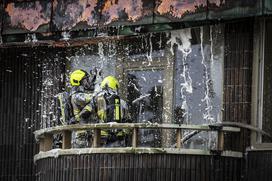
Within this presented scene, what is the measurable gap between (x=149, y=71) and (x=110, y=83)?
5.53 feet

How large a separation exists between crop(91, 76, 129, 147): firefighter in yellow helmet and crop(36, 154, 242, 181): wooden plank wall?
868 mm

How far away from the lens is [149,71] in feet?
87.4

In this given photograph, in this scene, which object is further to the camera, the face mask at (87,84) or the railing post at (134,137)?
the face mask at (87,84)

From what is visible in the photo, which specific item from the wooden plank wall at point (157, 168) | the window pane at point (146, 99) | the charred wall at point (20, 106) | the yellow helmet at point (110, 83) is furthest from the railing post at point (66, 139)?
the charred wall at point (20, 106)

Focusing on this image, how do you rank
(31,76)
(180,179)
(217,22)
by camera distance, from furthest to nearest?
(31,76) → (217,22) → (180,179)

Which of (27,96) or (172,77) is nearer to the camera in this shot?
(172,77)

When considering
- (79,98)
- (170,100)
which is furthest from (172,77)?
(79,98)

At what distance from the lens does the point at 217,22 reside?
25.3 meters

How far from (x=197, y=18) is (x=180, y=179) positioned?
3.55 metres

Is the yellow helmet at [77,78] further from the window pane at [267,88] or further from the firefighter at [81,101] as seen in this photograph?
the window pane at [267,88]

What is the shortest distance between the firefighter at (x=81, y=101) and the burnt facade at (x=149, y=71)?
2.86 feet

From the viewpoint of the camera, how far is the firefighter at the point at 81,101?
82.9 ft

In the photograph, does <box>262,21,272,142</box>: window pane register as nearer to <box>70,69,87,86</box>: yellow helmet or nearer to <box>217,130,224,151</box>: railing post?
A: <box>217,130,224,151</box>: railing post

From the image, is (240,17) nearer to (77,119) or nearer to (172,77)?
(172,77)
